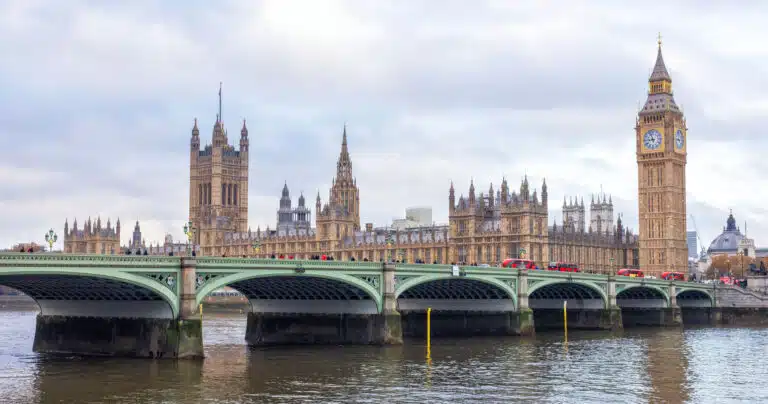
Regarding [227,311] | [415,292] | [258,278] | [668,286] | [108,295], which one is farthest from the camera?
[227,311]

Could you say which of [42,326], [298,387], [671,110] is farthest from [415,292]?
[671,110]

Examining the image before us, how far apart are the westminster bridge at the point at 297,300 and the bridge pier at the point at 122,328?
66 mm

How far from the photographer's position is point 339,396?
47.6 meters

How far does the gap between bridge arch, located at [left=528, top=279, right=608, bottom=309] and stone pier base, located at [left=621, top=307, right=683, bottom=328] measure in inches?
419

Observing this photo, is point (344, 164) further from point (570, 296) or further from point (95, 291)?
point (95, 291)

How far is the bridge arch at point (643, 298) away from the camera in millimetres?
110688

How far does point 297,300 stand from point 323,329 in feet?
10.5

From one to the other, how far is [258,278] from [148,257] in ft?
35.6

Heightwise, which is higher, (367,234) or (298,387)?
(367,234)

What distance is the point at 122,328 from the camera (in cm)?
6181

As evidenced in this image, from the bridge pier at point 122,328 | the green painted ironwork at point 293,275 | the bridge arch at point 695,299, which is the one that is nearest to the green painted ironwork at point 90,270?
the bridge pier at point 122,328

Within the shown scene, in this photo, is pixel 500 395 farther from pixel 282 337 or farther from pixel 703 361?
pixel 282 337

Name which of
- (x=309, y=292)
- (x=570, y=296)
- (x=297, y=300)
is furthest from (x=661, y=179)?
(x=309, y=292)

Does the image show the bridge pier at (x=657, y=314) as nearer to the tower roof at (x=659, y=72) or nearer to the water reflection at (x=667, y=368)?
the water reflection at (x=667, y=368)
